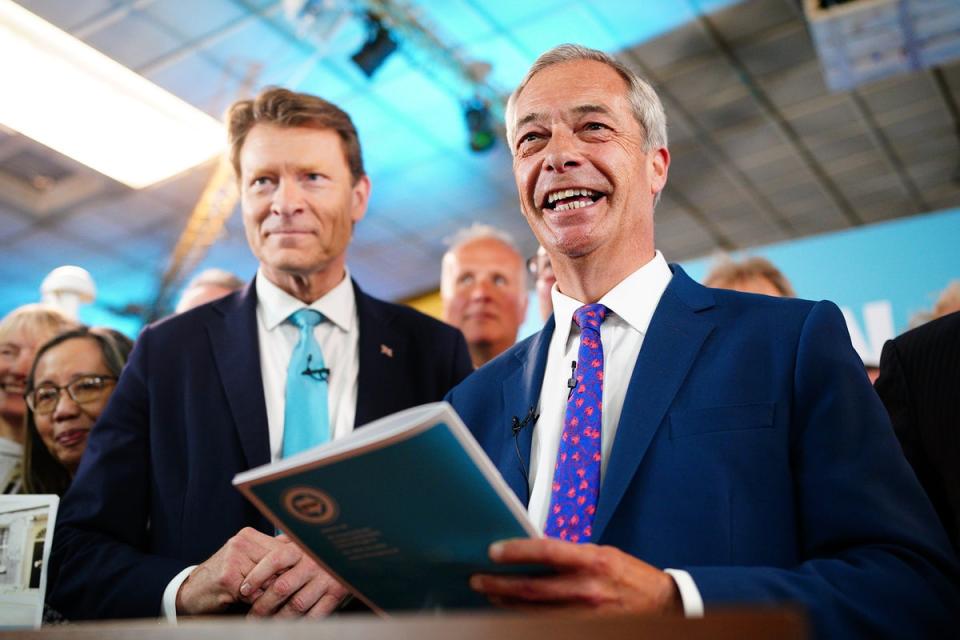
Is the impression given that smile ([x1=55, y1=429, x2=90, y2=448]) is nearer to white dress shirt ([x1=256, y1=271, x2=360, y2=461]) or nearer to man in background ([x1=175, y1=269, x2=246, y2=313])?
white dress shirt ([x1=256, y1=271, x2=360, y2=461])

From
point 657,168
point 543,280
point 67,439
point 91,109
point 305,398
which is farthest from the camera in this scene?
point 91,109

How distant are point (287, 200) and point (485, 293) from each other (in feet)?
5.43

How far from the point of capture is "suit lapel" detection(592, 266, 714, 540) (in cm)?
145

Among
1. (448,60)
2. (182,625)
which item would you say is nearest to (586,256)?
(182,625)

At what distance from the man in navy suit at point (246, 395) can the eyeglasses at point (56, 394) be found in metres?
0.49

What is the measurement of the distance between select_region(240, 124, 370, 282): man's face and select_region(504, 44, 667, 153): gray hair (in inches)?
25.6

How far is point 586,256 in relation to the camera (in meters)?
1.85

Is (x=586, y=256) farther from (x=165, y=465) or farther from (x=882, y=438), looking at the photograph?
(x=165, y=465)

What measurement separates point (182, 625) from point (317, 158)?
6.27 feet

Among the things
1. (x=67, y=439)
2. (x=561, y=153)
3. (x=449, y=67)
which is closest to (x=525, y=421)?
(x=561, y=153)

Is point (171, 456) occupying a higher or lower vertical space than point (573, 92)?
lower

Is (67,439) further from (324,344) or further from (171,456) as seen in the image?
(324,344)

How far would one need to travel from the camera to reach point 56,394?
8.48ft

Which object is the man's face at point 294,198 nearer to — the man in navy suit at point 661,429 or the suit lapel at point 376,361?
the suit lapel at point 376,361
